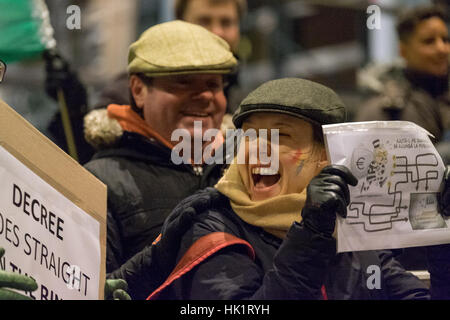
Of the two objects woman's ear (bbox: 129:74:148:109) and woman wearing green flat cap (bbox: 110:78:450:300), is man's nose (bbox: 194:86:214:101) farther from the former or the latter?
woman wearing green flat cap (bbox: 110:78:450:300)

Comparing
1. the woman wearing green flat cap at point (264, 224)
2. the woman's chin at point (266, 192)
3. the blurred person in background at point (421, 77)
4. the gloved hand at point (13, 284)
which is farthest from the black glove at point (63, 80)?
the gloved hand at point (13, 284)

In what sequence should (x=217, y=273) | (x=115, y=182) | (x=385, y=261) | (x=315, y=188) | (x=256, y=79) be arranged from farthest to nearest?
1. (x=256, y=79)
2. (x=115, y=182)
3. (x=385, y=261)
4. (x=217, y=273)
5. (x=315, y=188)

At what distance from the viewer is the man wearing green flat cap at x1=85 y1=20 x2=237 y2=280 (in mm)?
2945

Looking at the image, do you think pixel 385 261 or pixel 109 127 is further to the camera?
pixel 109 127

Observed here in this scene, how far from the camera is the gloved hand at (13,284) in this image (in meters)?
2.09

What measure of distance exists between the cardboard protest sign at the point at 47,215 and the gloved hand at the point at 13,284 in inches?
1.4

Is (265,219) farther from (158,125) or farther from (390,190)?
(158,125)

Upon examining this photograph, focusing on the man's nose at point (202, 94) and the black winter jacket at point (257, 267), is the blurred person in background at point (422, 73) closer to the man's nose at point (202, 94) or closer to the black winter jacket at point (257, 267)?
the man's nose at point (202, 94)

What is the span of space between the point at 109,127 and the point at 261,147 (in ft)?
3.09

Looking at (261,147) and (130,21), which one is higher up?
(130,21)

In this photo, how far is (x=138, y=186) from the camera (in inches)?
119
